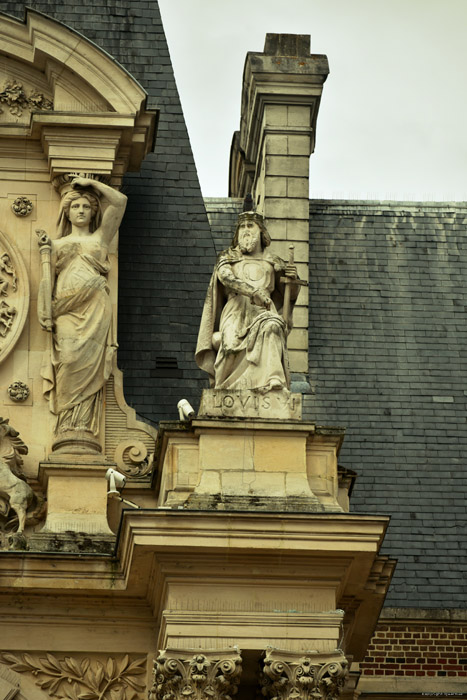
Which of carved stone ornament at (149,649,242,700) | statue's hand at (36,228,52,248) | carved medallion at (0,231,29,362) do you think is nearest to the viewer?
carved stone ornament at (149,649,242,700)

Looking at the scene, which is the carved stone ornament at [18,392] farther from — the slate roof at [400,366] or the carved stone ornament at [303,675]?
the slate roof at [400,366]

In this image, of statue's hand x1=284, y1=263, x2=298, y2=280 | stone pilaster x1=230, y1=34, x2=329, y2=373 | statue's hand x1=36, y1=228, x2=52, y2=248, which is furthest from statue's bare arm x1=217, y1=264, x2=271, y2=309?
stone pilaster x1=230, y1=34, x2=329, y2=373

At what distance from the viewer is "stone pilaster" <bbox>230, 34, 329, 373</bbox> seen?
26.3 metres

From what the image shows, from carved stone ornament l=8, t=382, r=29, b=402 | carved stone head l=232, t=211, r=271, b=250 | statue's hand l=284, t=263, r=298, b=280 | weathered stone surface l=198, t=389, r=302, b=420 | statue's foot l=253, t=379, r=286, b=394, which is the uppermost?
carved stone head l=232, t=211, r=271, b=250

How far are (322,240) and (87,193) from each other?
5.21 metres

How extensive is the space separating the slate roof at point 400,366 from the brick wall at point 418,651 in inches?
11.5

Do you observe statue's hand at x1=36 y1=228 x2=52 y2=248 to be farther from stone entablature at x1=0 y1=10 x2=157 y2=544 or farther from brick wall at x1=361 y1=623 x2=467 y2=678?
brick wall at x1=361 y1=623 x2=467 y2=678

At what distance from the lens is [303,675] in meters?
19.5

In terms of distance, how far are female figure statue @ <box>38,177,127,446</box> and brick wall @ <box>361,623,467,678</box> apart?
4.52 meters

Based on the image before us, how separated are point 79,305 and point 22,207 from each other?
1.37 metres

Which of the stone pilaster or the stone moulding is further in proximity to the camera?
the stone pilaster

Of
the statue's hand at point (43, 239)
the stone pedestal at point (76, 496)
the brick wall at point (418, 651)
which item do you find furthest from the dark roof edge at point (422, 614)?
the statue's hand at point (43, 239)

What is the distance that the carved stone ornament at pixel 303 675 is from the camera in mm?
19516

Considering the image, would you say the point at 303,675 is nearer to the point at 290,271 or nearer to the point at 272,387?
the point at 272,387
